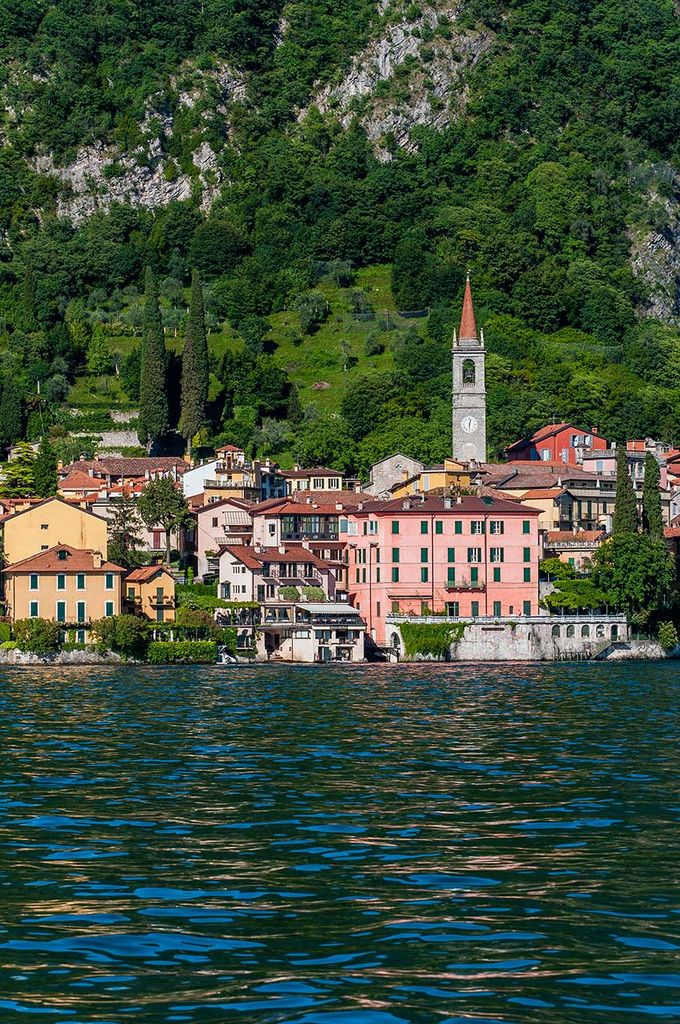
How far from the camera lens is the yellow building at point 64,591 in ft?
301

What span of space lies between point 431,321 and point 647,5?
60.4 meters

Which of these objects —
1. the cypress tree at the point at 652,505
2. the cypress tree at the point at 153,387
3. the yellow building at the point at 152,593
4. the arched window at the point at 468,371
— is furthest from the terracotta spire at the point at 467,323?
the yellow building at the point at 152,593

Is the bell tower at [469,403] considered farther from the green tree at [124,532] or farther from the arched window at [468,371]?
the green tree at [124,532]

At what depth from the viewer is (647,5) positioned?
196 m

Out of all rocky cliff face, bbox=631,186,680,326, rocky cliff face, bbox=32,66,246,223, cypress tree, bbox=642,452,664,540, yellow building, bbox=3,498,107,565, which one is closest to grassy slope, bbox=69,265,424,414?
rocky cliff face, bbox=631,186,680,326

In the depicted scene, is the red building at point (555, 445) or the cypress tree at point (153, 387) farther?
the cypress tree at point (153, 387)

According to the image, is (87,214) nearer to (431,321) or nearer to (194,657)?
(431,321)

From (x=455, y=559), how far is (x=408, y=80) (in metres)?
106

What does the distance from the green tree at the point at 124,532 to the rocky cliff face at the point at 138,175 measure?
261ft

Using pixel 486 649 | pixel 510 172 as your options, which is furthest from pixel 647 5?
pixel 486 649

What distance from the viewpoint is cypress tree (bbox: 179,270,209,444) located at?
135m

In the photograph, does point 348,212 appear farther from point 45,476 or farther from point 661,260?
point 45,476

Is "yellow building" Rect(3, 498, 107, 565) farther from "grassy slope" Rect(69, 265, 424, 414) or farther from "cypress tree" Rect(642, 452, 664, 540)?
"grassy slope" Rect(69, 265, 424, 414)

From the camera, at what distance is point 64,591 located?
3620 inches
